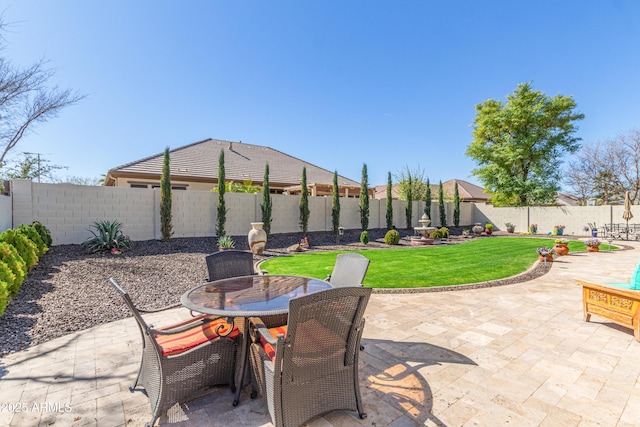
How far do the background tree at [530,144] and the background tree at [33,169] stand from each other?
31772mm

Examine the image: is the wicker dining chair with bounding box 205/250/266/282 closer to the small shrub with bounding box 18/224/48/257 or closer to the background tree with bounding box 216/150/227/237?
the small shrub with bounding box 18/224/48/257

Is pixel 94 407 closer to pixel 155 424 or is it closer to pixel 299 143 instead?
pixel 155 424

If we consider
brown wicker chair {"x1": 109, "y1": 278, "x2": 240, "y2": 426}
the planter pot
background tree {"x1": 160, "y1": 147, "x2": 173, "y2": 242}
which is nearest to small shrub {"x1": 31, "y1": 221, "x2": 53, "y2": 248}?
background tree {"x1": 160, "y1": 147, "x2": 173, "y2": 242}

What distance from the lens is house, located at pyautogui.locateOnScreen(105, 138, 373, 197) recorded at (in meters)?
14.1

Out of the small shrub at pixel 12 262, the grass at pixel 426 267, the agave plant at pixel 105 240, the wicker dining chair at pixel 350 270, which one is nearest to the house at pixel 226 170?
the agave plant at pixel 105 240

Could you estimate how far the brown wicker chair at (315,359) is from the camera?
1.74 metres

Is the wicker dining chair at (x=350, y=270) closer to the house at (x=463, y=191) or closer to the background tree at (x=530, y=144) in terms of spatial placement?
the background tree at (x=530, y=144)

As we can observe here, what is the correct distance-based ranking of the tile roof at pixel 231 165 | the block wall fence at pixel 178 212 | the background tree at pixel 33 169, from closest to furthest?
the block wall fence at pixel 178 212 → the tile roof at pixel 231 165 → the background tree at pixel 33 169

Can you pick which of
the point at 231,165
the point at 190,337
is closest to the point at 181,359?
the point at 190,337

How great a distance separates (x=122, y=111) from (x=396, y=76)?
12301mm

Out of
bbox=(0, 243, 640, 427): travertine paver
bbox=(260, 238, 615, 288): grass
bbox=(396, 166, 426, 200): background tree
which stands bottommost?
bbox=(0, 243, 640, 427): travertine paver

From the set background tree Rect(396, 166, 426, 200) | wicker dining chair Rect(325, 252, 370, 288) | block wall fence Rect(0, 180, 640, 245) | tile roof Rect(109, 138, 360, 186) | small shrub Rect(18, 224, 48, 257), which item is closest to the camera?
wicker dining chair Rect(325, 252, 370, 288)

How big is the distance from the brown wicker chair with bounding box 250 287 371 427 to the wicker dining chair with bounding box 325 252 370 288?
1.11 metres

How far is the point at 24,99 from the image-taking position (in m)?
9.45
